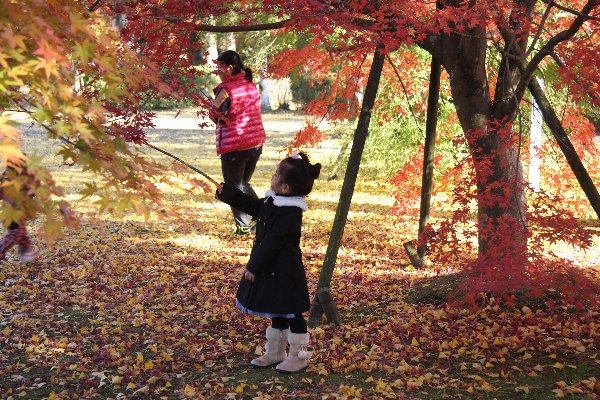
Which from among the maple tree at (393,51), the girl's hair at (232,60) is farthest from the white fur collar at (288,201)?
the girl's hair at (232,60)

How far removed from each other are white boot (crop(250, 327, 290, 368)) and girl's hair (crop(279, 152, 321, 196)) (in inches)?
33.9

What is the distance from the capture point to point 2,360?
4488 millimetres

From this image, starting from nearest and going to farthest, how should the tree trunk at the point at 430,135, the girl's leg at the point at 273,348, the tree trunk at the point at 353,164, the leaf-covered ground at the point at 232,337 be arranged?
the leaf-covered ground at the point at 232,337, the girl's leg at the point at 273,348, the tree trunk at the point at 353,164, the tree trunk at the point at 430,135

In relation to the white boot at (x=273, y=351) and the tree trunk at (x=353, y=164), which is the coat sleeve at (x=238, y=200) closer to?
the white boot at (x=273, y=351)

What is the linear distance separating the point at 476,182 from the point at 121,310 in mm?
2937

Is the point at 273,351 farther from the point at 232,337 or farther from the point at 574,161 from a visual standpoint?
the point at 574,161

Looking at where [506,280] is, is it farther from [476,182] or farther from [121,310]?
[121,310]

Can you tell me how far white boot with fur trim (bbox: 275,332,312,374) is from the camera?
159 inches

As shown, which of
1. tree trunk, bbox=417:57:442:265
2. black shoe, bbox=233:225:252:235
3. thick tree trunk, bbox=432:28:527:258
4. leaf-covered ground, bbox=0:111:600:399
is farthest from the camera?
black shoe, bbox=233:225:252:235

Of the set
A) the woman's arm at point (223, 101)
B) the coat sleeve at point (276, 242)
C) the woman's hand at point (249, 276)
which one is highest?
the woman's arm at point (223, 101)

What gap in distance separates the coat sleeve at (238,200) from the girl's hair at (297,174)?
25cm

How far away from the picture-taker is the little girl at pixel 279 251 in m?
3.89

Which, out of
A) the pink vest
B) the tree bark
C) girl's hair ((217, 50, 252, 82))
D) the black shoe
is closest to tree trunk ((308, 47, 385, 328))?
the tree bark

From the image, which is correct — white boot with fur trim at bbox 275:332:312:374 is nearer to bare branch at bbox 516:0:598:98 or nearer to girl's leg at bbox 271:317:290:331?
girl's leg at bbox 271:317:290:331
